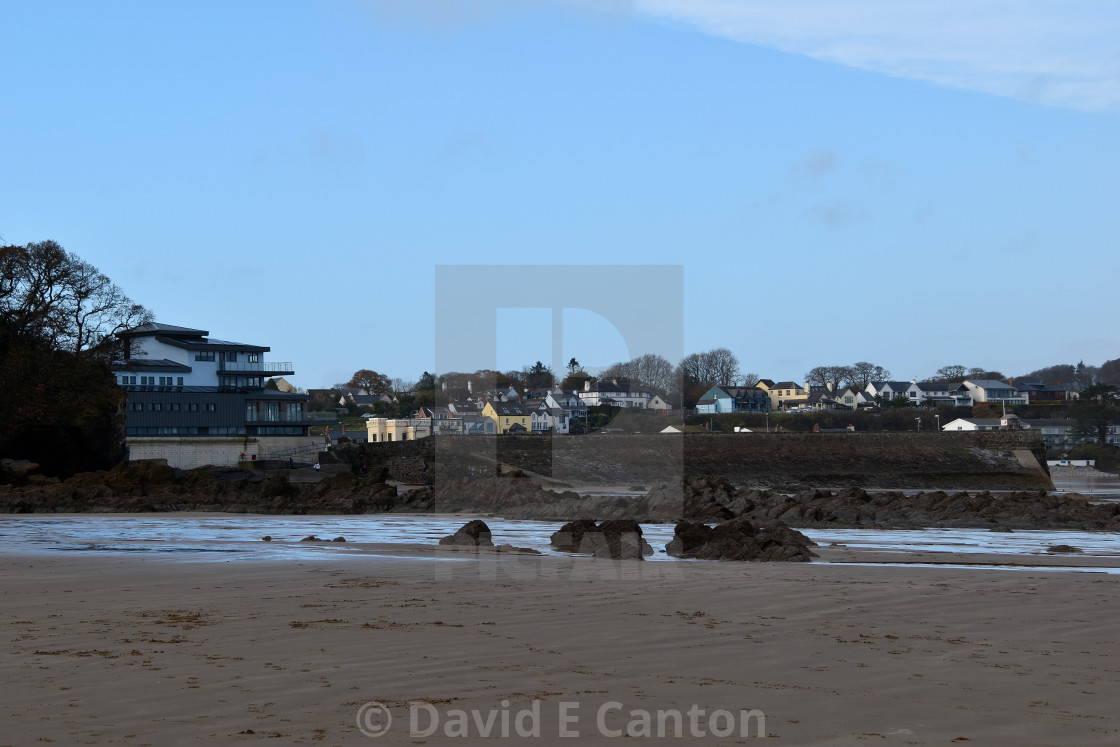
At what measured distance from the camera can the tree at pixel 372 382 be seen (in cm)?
13550

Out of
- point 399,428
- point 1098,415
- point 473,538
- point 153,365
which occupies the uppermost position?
point 153,365

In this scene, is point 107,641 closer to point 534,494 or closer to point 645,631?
point 645,631

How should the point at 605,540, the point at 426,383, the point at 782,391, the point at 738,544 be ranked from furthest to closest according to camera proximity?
the point at 782,391, the point at 426,383, the point at 605,540, the point at 738,544

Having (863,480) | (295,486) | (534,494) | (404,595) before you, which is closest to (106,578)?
(404,595)

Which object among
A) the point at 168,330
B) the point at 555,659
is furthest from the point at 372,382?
the point at 555,659

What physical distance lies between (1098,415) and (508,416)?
59.2 metres

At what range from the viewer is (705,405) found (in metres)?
105

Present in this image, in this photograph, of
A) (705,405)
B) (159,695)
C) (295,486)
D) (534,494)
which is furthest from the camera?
(705,405)

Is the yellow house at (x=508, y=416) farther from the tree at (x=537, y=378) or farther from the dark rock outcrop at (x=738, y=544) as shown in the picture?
the dark rock outcrop at (x=738, y=544)

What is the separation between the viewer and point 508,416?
161ft

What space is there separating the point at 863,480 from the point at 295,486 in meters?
28.4

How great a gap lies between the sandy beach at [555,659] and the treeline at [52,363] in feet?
125

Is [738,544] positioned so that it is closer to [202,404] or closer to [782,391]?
[202,404]

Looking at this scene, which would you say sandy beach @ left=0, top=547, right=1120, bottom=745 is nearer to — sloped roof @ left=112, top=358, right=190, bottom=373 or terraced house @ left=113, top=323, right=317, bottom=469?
terraced house @ left=113, top=323, right=317, bottom=469
